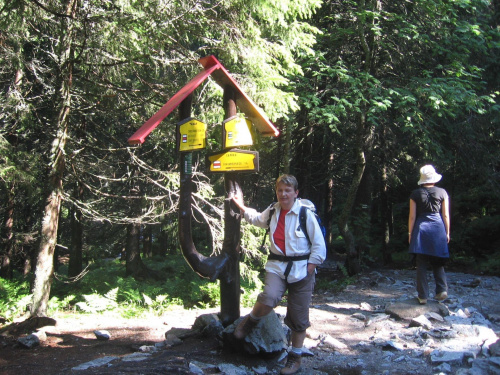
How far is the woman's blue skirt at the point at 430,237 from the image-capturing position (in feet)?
20.9

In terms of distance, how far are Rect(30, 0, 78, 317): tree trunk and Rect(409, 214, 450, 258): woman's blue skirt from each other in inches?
252

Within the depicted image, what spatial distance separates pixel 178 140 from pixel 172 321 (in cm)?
433

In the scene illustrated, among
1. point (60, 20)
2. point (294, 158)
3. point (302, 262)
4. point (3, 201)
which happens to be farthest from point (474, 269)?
point (3, 201)

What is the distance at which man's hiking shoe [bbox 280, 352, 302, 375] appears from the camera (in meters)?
4.28

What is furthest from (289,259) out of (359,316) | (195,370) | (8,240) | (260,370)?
(8,240)

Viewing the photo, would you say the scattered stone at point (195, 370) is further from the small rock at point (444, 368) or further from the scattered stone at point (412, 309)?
the scattered stone at point (412, 309)

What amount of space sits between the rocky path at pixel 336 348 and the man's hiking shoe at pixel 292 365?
21 centimetres

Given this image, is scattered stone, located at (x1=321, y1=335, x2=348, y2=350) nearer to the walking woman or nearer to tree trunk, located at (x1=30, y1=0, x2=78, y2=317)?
the walking woman

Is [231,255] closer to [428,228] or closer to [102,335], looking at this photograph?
[102,335]

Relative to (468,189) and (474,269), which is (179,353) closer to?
(474,269)

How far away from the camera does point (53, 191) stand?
7.99m

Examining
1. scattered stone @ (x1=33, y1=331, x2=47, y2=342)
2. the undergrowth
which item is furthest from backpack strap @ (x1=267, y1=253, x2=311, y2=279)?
the undergrowth

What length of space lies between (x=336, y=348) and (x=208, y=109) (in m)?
4.98

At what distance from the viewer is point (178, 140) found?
16.1ft
